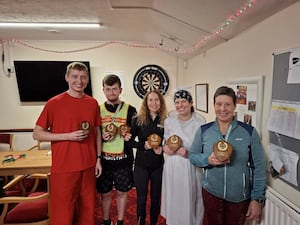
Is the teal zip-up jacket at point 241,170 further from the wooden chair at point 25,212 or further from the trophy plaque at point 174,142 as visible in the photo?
the wooden chair at point 25,212

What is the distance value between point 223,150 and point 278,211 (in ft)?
1.75

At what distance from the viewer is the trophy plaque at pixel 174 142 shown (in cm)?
188

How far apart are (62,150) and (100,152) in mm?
361

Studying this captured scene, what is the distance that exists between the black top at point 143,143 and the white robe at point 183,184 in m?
0.11

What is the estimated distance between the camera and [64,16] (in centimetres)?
268

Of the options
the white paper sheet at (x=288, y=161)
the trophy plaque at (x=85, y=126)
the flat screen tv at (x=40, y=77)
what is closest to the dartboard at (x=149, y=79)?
the flat screen tv at (x=40, y=77)

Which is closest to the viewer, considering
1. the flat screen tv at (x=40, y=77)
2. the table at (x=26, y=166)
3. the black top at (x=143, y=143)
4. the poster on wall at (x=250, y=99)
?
the poster on wall at (x=250, y=99)

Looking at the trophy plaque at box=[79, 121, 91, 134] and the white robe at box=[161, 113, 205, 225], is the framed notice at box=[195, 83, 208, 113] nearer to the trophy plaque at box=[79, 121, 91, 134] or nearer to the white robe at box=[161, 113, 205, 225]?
the white robe at box=[161, 113, 205, 225]

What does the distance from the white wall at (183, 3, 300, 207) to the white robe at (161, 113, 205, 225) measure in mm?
553

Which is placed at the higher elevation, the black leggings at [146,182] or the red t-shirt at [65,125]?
the red t-shirt at [65,125]

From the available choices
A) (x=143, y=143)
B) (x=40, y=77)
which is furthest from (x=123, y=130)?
(x=40, y=77)

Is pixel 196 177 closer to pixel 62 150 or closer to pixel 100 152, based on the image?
pixel 100 152

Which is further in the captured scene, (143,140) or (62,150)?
(143,140)

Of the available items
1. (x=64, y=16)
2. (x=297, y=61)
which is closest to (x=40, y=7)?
(x=64, y=16)
